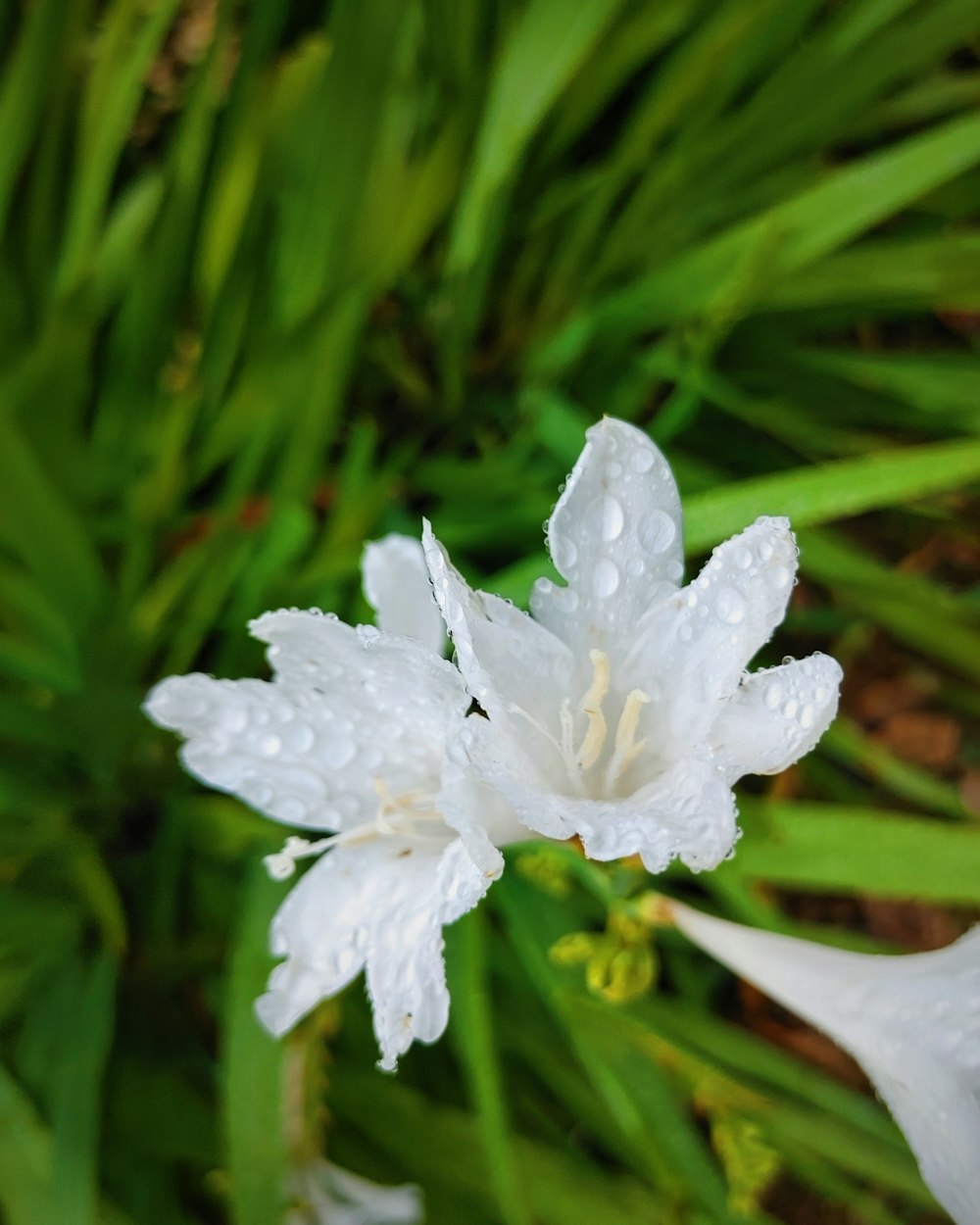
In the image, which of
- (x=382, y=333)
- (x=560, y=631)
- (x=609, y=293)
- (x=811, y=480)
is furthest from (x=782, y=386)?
(x=560, y=631)

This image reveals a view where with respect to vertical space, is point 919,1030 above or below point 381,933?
below

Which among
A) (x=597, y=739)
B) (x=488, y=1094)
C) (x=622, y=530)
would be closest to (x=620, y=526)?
(x=622, y=530)

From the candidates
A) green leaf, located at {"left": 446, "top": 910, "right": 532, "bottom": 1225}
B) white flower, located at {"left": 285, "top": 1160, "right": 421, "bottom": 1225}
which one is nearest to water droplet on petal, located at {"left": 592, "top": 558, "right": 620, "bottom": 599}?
green leaf, located at {"left": 446, "top": 910, "right": 532, "bottom": 1225}

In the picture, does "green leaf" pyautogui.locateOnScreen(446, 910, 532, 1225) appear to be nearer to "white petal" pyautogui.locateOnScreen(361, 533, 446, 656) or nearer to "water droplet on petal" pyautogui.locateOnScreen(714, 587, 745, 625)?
"white petal" pyautogui.locateOnScreen(361, 533, 446, 656)

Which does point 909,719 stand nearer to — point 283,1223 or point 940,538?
point 940,538

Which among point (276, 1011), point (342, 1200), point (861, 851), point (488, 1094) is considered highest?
point (276, 1011)

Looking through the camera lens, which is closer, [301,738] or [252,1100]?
[301,738]

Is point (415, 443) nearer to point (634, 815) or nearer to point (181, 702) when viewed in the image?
point (181, 702)
